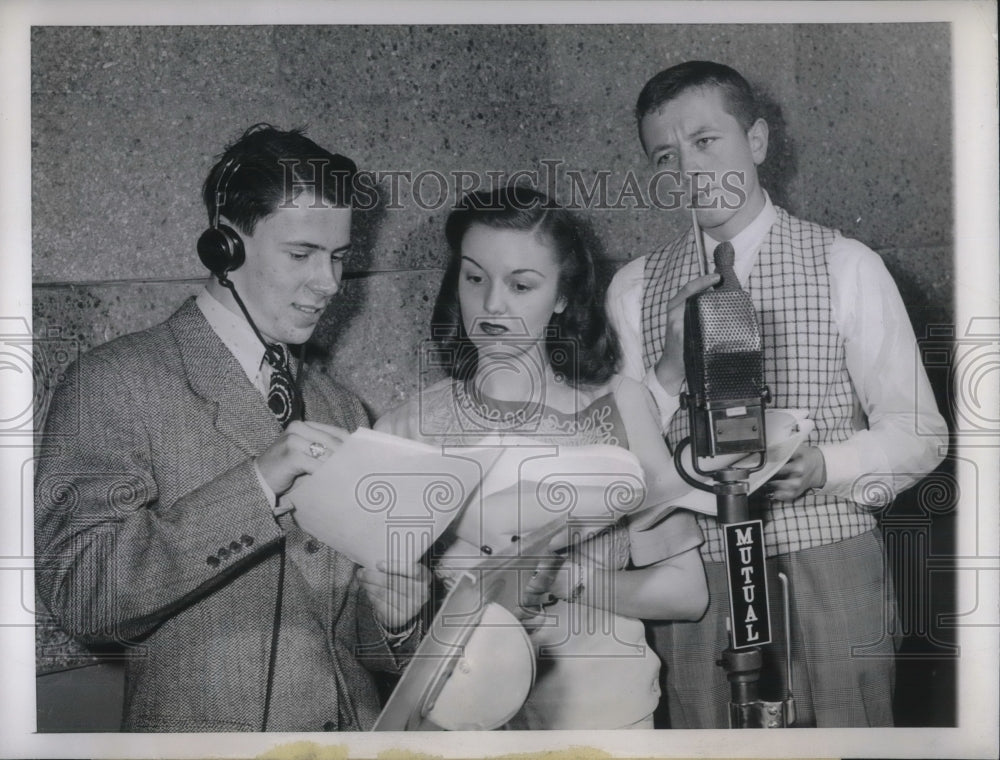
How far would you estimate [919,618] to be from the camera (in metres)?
2.70

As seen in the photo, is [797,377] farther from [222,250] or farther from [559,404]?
[222,250]

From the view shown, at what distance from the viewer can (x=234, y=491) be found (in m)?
2.55

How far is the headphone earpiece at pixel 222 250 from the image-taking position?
2.59m

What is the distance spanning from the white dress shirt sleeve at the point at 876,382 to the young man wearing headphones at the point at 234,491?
42.5 inches

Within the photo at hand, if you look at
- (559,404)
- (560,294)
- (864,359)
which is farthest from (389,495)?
(864,359)

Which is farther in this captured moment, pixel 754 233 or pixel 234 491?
pixel 754 233

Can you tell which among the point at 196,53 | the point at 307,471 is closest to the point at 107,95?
the point at 196,53

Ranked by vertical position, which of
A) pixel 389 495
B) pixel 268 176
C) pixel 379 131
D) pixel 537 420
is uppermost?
pixel 379 131

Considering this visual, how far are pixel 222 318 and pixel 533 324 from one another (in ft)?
2.43

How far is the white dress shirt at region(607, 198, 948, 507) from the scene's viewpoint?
2.63 meters

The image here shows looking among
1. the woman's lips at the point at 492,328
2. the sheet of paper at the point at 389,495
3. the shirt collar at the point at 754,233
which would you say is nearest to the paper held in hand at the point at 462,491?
the sheet of paper at the point at 389,495

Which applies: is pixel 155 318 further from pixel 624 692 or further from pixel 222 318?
pixel 624 692

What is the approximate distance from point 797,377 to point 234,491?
1362 millimetres

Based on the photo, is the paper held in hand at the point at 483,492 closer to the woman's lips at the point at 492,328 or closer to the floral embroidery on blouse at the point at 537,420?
the floral embroidery on blouse at the point at 537,420
